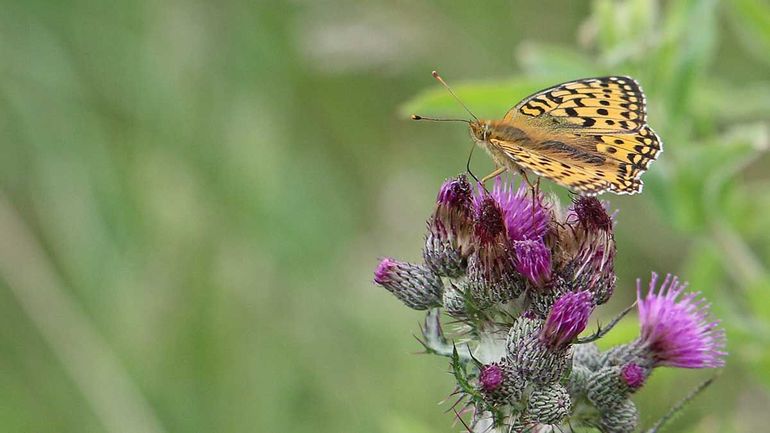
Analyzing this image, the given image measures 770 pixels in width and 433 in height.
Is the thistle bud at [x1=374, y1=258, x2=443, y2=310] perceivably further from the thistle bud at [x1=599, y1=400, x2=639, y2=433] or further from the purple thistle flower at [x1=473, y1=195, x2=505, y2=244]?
the thistle bud at [x1=599, y1=400, x2=639, y2=433]

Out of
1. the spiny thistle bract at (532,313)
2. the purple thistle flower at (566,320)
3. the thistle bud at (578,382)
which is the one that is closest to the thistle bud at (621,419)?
the spiny thistle bract at (532,313)

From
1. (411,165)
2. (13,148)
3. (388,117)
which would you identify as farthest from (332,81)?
(13,148)

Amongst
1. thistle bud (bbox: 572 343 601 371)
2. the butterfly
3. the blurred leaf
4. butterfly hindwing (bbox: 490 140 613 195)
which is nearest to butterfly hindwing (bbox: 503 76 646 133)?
the butterfly

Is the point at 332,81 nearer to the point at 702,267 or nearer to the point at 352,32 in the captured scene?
the point at 352,32

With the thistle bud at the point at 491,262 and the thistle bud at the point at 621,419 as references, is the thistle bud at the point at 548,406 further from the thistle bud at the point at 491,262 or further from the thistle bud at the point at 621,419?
the thistle bud at the point at 491,262

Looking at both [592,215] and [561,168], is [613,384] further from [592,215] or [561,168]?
[561,168]

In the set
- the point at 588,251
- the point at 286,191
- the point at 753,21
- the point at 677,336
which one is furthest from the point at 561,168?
the point at 286,191
